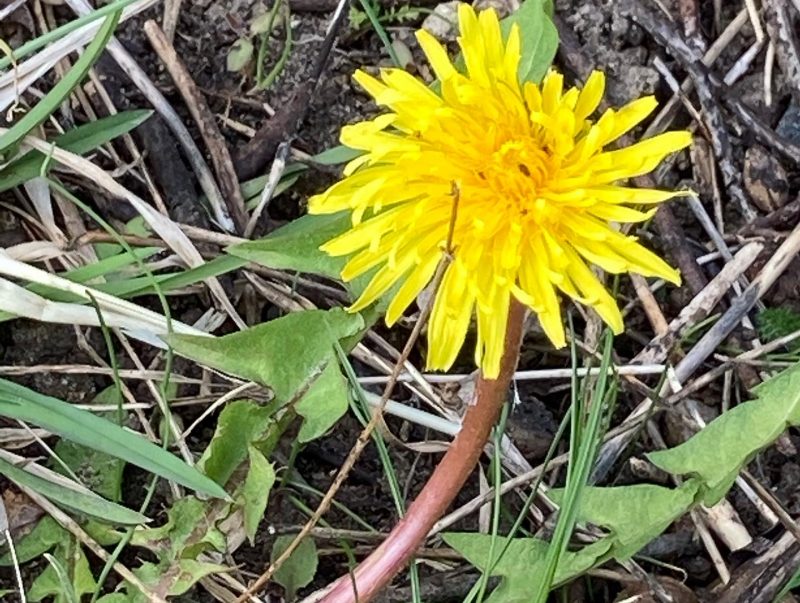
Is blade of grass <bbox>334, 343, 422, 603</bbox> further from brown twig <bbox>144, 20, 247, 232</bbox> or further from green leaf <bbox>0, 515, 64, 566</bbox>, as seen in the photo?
green leaf <bbox>0, 515, 64, 566</bbox>

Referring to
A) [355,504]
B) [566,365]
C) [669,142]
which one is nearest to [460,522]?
[355,504]

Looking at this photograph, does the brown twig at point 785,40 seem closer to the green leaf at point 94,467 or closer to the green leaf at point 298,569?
the green leaf at point 298,569

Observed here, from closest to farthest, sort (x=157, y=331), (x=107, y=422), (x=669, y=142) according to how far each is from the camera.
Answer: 1. (x=669, y=142)
2. (x=107, y=422)
3. (x=157, y=331)

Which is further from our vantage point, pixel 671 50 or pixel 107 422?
pixel 671 50

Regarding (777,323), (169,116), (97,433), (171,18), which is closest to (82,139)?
(169,116)

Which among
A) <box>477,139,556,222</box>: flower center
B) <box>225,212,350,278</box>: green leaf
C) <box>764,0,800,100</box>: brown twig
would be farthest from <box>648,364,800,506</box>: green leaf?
<box>764,0,800,100</box>: brown twig

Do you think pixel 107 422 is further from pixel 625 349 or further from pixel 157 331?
pixel 625 349
